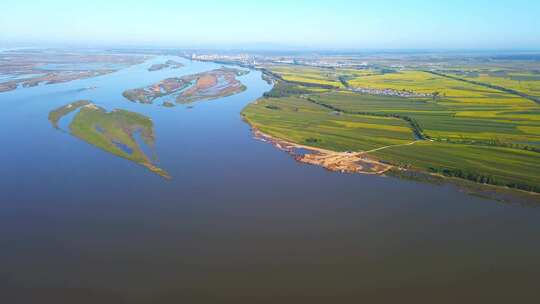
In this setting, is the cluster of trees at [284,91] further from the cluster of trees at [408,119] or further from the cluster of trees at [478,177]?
the cluster of trees at [478,177]

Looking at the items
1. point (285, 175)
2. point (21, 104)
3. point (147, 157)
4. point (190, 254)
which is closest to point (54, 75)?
point (21, 104)

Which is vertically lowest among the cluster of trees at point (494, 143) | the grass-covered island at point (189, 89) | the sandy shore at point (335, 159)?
the grass-covered island at point (189, 89)

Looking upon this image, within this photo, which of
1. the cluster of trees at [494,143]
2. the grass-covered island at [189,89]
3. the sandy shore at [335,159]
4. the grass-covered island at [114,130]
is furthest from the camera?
the grass-covered island at [189,89]

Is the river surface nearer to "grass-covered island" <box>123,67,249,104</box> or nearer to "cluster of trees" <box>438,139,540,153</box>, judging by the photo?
"cluster of trees" <box>438,139,540,153</box>

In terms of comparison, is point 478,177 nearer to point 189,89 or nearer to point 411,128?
point 411,128

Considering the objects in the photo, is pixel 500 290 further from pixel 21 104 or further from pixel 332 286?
pixel 21 104

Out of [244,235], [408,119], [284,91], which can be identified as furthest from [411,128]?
[244,235]

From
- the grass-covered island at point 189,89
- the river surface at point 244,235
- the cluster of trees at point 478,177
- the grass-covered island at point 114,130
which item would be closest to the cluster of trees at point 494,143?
the cluster of trees at point 478,177
